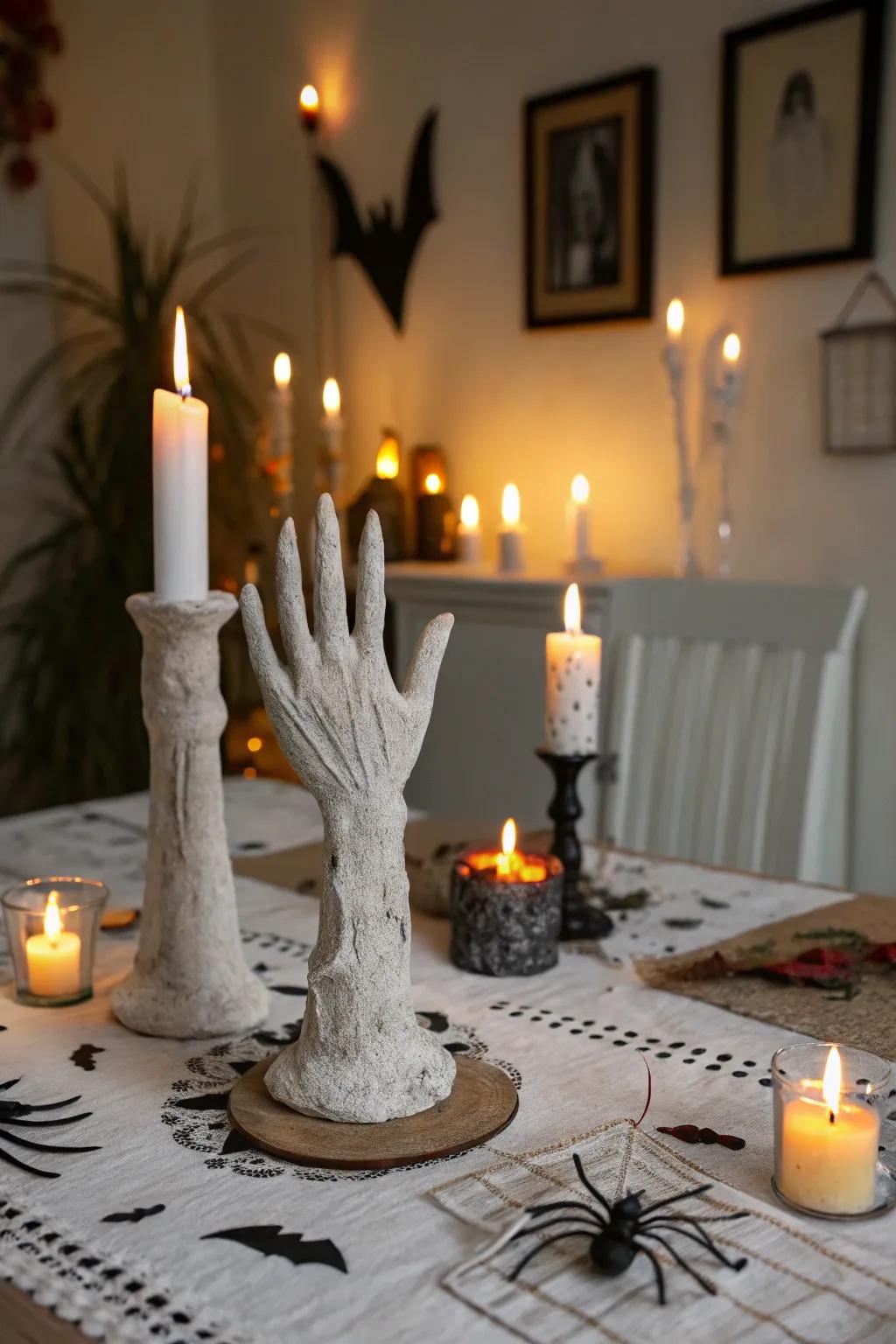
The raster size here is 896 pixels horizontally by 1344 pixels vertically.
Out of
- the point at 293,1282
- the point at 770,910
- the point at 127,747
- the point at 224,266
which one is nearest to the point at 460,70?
the point at 224,266

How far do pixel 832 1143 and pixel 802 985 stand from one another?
359mm

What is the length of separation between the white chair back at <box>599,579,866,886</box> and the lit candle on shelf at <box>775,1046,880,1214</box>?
1087mm

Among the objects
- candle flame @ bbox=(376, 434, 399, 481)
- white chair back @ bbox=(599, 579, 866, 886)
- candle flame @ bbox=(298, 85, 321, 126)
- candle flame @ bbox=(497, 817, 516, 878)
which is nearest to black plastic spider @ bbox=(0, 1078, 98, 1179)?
candle flame @ bbox=(497, 817, 516, 878)

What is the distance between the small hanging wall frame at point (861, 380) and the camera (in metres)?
2.24

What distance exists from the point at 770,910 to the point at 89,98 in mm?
2802

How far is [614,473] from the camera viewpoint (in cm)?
273

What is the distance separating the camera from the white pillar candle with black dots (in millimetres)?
1210

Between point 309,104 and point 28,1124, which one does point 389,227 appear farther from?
point 28,1124

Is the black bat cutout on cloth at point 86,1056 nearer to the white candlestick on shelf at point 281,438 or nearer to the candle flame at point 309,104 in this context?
the white candlestick on shelf at point 281,438

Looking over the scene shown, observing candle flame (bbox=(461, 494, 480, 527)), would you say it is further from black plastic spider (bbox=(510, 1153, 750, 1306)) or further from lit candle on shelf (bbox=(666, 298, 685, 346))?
black plastic spider (bbox=(510, 1153, 750, 1306))

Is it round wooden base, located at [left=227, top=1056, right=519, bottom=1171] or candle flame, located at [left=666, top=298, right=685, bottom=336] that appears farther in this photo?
candle flame, located at [left=666, top=298, right=685, bottom=336]

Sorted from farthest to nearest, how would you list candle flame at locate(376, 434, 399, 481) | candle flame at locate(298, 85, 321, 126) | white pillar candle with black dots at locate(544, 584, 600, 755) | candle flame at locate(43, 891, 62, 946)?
1. candle flame at locate(298, 85, 321, 126)
2. candle flame at locate(376, 434, 399, 481)
3. white pillar candle with black dots at locate(544, 584, 600, 755)
4. candle flame at locate(43, 891, 62, 946)

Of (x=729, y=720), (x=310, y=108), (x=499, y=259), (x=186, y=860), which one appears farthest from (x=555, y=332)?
(x=186, y=860)

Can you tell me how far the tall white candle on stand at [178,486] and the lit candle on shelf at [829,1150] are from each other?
546mm
